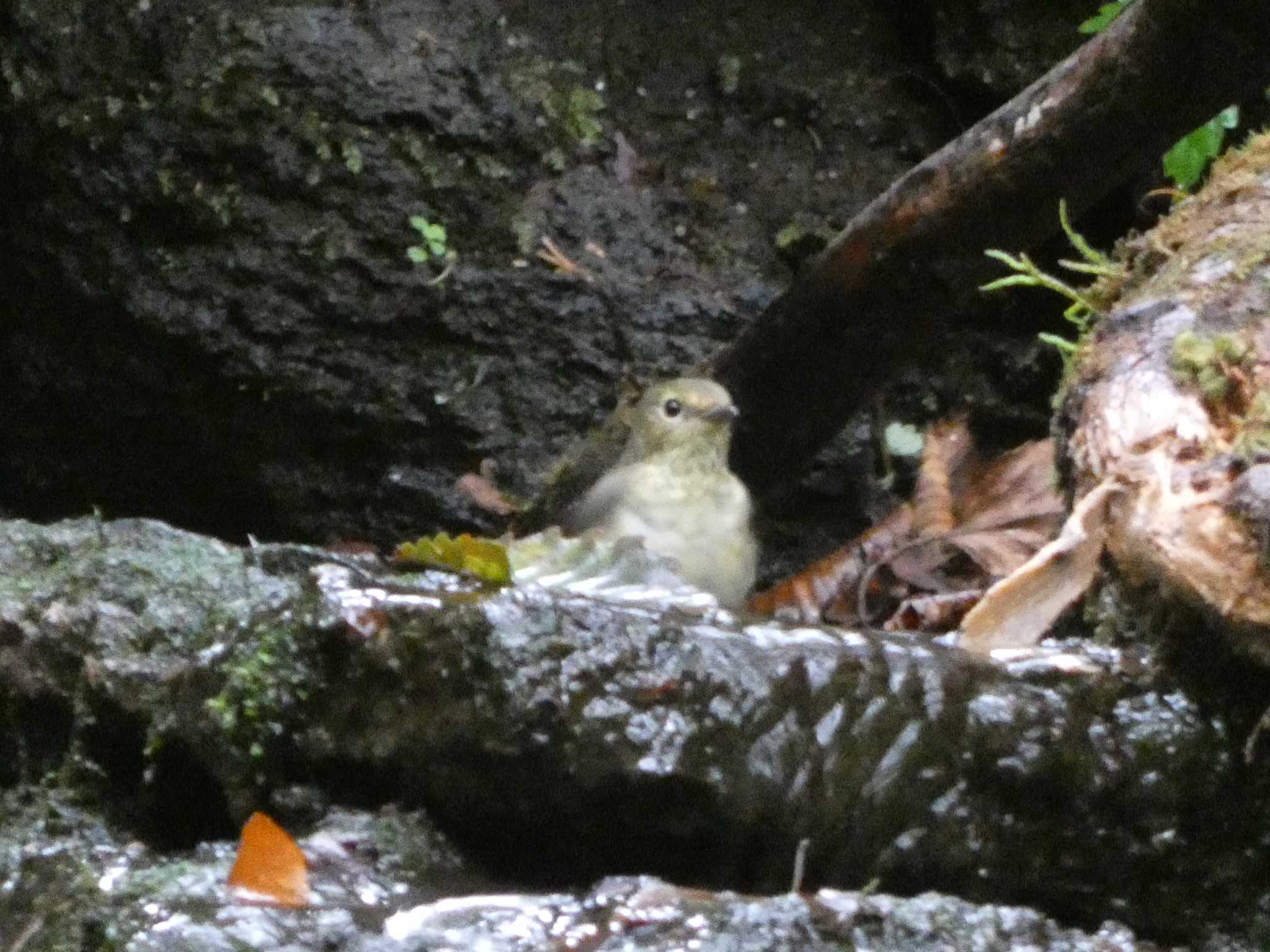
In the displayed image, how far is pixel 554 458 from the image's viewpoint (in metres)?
5.74

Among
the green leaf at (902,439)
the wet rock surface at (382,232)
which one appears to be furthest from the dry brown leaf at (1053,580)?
the green leaf at (902,439)

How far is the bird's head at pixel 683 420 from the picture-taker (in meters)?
5.15

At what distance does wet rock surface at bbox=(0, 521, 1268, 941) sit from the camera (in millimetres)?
2537

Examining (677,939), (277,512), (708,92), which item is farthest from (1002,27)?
(677,939)

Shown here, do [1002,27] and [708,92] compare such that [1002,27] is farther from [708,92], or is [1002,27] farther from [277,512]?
[277,512]

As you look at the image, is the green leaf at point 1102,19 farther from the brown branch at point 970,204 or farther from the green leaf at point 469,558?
the green leaf at point 469,558

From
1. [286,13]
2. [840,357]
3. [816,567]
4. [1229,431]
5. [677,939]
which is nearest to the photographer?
[677,939]

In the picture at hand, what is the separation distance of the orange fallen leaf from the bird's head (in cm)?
285

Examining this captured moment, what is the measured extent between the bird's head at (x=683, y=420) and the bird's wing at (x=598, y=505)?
11cm

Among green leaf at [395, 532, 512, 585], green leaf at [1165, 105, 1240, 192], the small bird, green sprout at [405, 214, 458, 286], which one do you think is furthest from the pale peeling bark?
green sprout at [405, 214, 458, 286]

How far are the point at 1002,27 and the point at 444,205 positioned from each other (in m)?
2.04

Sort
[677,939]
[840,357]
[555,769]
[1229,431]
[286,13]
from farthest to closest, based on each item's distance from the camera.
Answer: [286,13] → [840,357] → [1229,431] → [555,769] → [677,939]

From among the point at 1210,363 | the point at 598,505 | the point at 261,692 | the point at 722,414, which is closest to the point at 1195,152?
Answer: the point at 722,414

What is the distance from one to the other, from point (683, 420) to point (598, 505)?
1.25 ft
